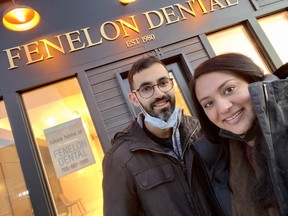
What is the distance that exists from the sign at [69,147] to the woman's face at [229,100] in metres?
2.38

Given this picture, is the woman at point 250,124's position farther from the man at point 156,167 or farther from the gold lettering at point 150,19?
the gold lettering at point 150,19

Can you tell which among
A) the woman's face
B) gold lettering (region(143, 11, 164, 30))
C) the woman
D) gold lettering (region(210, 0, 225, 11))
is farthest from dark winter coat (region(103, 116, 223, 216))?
gold lettering (region(210, 0, 225, 11))

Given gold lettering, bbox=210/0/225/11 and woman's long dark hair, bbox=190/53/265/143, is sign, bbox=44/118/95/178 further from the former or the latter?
gold lettering, bbox=210/0/225/11

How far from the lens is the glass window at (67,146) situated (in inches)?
130

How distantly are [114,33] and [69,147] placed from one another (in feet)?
5.82

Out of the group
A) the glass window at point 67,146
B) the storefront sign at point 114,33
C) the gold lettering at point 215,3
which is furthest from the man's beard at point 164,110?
the gold lettering at point 215,3

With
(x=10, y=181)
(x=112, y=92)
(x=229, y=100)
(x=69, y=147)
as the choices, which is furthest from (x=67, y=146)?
(x=229, y=100)

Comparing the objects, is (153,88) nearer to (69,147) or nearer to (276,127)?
(276,127)

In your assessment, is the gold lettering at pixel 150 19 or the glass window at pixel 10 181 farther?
the gold lettering at pixel 150 19

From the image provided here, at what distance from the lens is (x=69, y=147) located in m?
3.42

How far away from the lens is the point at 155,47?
Answer: 3.80 m

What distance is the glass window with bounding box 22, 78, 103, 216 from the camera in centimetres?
330

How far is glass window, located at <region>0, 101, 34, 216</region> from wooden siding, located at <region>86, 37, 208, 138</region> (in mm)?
1235

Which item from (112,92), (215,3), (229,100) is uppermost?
(215,3)
